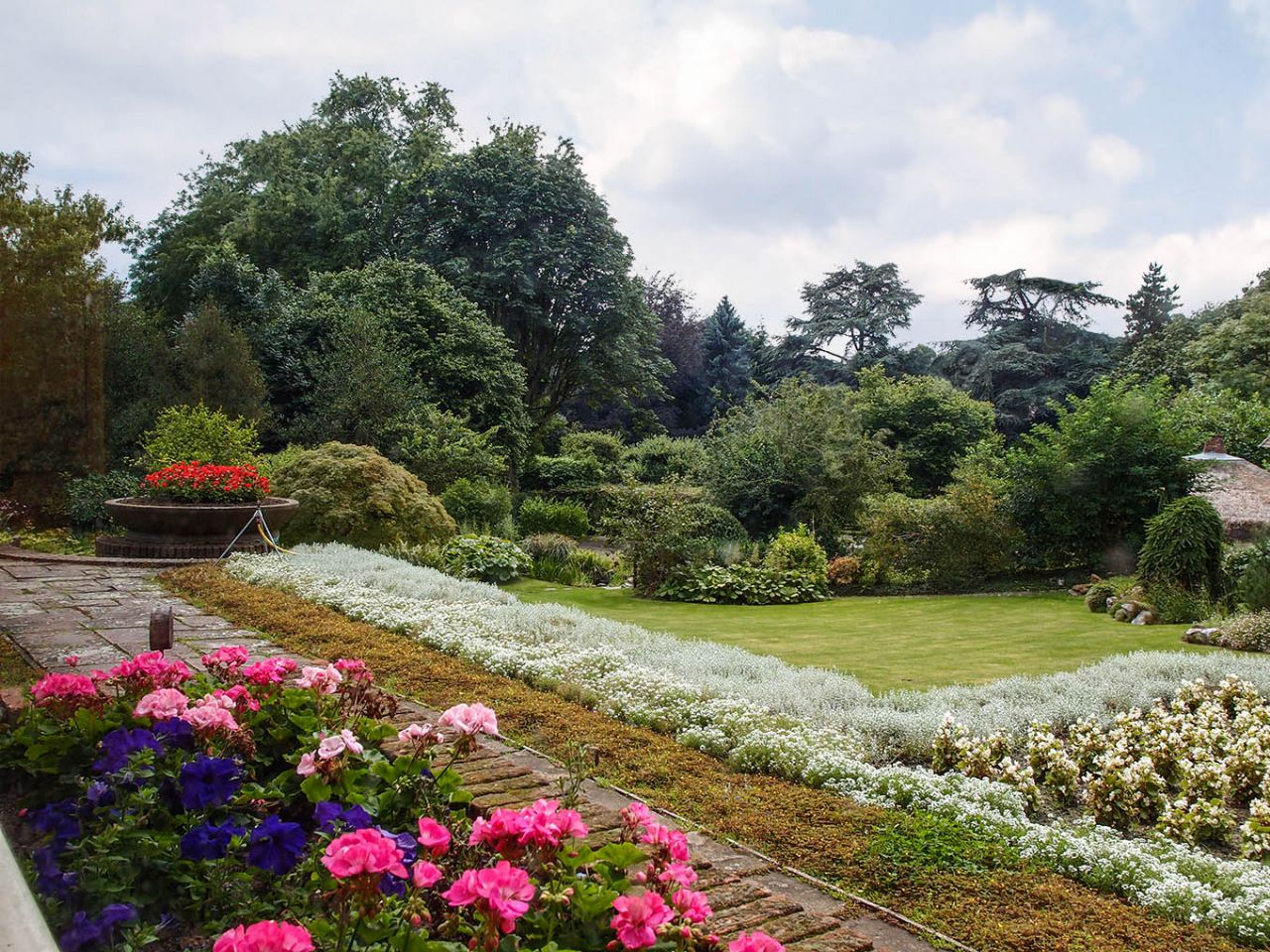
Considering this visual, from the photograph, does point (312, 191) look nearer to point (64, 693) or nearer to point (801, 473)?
point (801, 473)

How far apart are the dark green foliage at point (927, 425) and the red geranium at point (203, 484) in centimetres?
1440

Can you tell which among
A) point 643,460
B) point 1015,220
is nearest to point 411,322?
point 643,460

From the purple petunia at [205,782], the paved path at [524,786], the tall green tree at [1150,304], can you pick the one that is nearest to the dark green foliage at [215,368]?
the paved path at [524,786]

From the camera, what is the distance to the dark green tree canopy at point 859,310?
31.7 meters

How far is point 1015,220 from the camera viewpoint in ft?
30.3

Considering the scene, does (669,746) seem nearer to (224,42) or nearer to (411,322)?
(224,42)

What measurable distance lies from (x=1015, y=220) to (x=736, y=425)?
8.04 metres

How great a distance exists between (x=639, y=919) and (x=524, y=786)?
4.70 ft

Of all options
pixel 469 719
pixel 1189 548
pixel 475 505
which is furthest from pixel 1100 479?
pixel 469 719

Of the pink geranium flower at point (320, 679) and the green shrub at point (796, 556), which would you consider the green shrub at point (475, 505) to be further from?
the pink geranium flower at point (320, 679)

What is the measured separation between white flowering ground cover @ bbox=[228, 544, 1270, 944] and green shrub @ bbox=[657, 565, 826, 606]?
372 centimetres

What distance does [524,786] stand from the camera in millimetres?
2924

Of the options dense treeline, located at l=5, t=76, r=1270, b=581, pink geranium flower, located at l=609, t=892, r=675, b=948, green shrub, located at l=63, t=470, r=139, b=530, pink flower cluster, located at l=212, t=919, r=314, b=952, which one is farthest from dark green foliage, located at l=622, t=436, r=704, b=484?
pink flower cluster, located at l=212, t=919, r=314, b=952

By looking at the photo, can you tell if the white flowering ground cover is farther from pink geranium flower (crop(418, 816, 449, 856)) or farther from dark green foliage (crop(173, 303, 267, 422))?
dark green foliage (crop(173, 303, 267, 422))
